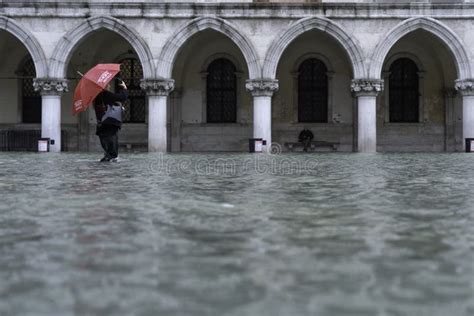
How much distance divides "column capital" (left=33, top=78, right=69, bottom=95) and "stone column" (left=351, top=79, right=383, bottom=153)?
10.4 meters

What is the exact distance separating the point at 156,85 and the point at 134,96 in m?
4.80

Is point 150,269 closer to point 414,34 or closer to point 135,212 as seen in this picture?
point 135,212

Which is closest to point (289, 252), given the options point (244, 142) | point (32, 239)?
point (32, 239)

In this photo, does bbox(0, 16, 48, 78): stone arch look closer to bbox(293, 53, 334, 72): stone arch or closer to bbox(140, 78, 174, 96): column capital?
bbox(140, 78, 174, 96): column capital

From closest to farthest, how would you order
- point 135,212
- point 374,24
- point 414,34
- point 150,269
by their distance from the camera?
point 150,269 → point 135,212 → point 374,24 → point 414,34

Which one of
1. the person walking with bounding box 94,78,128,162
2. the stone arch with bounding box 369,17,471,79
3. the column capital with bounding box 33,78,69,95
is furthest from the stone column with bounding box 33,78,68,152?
the stone arch with bounding box 369,17,471,79

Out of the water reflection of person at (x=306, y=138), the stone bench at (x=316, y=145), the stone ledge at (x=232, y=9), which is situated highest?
the stone ledge at (x=232, y=9)

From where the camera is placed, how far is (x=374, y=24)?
2356 cm

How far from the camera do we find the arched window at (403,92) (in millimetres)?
27625

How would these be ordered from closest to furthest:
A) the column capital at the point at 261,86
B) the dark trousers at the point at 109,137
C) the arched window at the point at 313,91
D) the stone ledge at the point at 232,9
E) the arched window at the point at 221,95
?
the dark trousers at the point at 109,137 → the stone ledge at the point at 232,9 → the column capital at the point at 261,86 → the arched window at the point at 313,91 → the arched window at the point at 221,95

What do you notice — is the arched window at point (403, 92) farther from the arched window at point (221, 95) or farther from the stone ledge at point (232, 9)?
the arched window at point (221, 95)

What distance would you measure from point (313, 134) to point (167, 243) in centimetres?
2389

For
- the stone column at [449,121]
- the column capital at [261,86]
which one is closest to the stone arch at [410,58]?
the stone column at [449,121]

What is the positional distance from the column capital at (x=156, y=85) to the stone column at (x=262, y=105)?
111 inches
